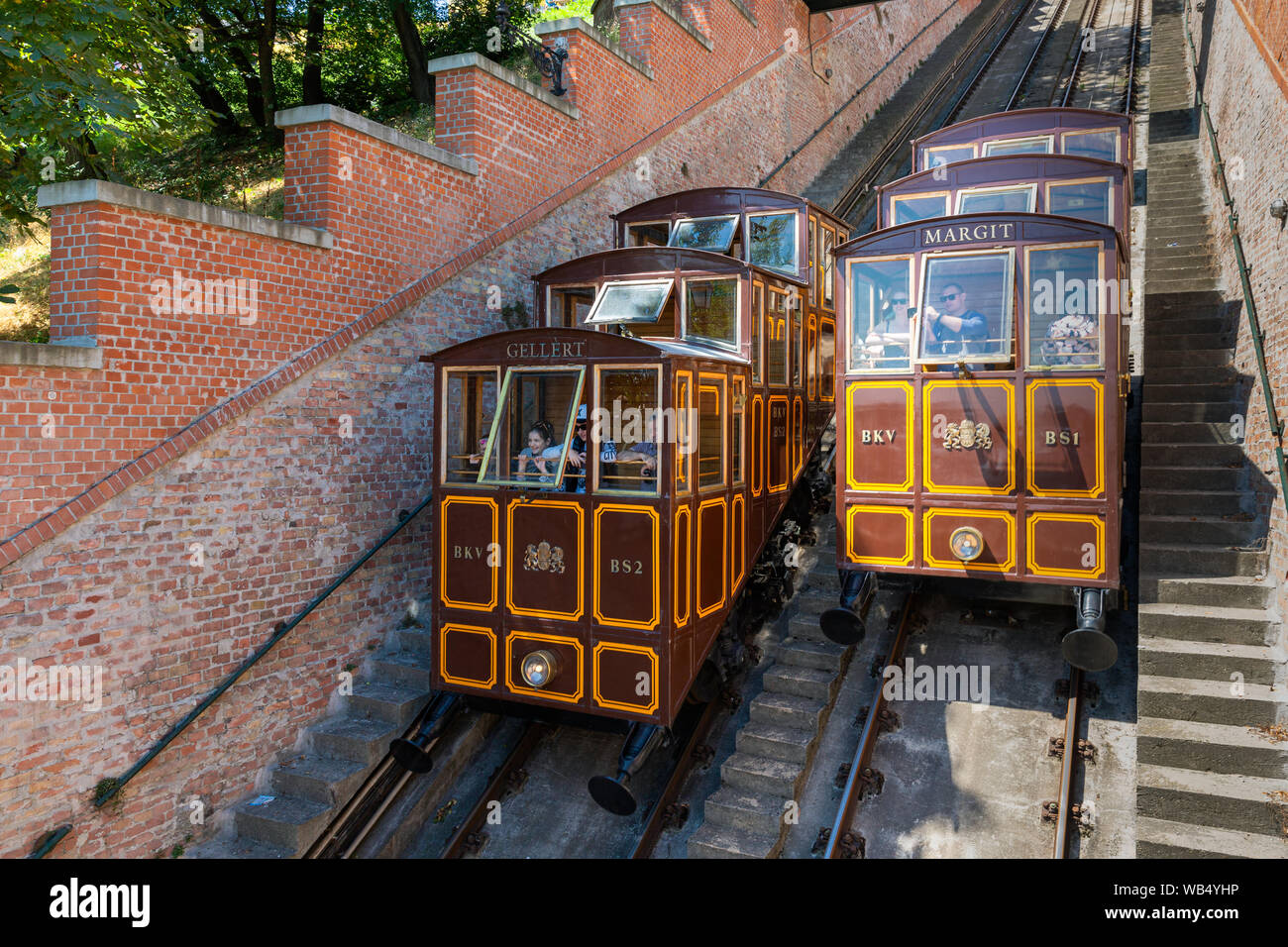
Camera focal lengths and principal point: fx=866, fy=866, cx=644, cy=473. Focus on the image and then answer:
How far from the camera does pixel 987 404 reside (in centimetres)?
673

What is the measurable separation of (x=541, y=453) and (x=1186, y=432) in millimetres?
6383

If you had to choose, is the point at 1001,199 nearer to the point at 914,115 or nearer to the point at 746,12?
the point at 746,12

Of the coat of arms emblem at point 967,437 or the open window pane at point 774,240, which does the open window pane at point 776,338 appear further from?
the coat of arms emblem at point 967,437

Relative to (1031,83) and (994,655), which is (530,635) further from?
(1031,83)

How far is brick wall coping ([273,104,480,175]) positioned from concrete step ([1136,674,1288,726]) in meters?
7.66

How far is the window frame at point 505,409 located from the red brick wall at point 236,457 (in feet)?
5.34

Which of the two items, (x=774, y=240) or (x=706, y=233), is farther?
(x=706, y=233)

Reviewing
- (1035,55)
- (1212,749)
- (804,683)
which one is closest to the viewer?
(1212,749)

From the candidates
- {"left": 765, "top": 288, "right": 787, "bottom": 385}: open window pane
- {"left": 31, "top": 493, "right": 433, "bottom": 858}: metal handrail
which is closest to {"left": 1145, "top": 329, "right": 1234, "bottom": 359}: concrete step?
{"left": 765, "top": 288, "right": 787, "bottom": 385}: open window pane

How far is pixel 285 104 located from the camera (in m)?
14.8

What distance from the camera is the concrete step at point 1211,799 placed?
5426mm

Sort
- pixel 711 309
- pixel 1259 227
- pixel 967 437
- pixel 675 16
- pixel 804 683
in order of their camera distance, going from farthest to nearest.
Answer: pixel 675 16, pixel 1259 227, pixel 711 309, pixel 804 683, pixel 967 437

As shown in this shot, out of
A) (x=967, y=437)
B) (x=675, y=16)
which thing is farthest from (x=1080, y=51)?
(x=967, y=437)

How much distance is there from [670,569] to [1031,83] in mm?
20094
